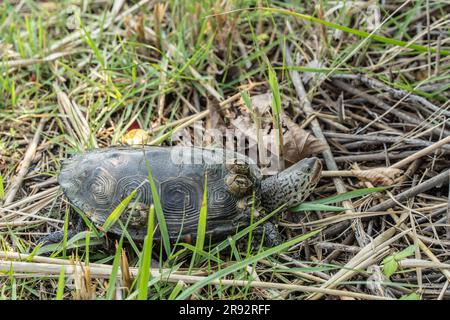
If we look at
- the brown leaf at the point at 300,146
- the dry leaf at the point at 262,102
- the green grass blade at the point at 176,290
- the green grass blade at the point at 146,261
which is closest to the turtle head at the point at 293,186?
the brown leaf at the point at 300,146

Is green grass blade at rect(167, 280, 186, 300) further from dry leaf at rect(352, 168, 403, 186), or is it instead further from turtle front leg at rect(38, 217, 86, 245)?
dry leaf at rect(352, 168, 403, 186)

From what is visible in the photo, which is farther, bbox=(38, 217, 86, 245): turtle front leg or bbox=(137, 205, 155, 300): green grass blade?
bbox=(38, 217, 86, 245): turtle front leg

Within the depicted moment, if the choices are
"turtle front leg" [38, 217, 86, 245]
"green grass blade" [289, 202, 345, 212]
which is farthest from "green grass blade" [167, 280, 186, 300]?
"green grass blade" [289, 202, 345, 212]

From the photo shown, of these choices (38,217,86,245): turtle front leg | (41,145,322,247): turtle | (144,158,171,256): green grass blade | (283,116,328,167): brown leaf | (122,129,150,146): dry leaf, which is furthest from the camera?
(122,129,150,146): dry leaf

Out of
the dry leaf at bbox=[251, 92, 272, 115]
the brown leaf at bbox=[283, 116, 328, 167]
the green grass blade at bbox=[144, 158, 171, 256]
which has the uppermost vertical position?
the dry leaf at bbox=[251, 92, 272, 115]

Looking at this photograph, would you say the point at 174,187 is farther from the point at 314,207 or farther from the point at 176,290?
the point at 314,207

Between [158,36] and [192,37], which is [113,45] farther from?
[192,37]

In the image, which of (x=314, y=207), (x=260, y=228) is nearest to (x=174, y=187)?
(x=260, y=228)

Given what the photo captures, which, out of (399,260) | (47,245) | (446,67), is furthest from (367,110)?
(47,245)
